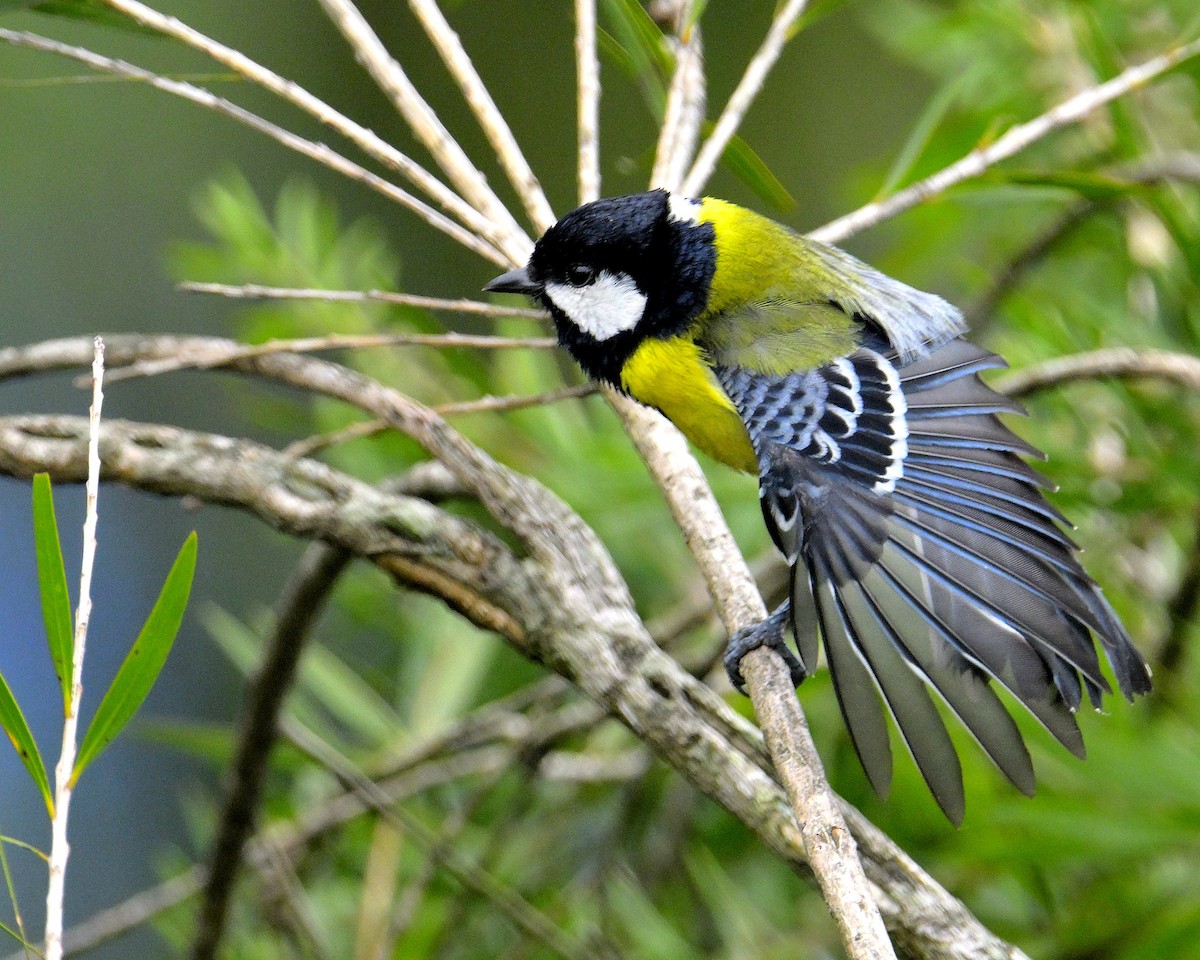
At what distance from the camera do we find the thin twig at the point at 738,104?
1.07 meters

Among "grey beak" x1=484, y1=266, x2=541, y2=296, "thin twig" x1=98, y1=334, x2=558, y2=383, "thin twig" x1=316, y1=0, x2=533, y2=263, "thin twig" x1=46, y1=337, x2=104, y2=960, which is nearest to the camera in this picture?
"thin twig" x1=46, y1=337, x2=104, y2=960

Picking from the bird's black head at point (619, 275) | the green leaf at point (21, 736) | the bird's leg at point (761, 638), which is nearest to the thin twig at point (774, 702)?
the bird's leg at point (761, 638)

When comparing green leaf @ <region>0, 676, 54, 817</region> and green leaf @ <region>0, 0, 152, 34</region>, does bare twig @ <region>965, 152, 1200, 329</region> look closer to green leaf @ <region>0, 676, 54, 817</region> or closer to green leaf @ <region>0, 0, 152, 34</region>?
green leaf @ <region>0, 0, 152, 34</region>

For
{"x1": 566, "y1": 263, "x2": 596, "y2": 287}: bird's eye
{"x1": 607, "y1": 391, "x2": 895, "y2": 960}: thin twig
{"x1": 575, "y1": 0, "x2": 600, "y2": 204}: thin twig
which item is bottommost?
{"x1": 607, "y1": 391, "x2": 895, "y2": 960}: thin twig

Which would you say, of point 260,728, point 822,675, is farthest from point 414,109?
point 822,675

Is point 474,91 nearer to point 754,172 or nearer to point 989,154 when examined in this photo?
point 754,172

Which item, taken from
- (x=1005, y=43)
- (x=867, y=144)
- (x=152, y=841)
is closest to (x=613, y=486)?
(x=1005, y=43)

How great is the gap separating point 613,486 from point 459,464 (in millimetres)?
479

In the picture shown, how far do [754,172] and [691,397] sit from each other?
21 centimetres

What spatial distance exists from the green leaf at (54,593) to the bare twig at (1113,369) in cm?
84

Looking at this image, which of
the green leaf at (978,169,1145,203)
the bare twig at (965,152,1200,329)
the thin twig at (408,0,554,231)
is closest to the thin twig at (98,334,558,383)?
the thin twig at (408,0,554,231)

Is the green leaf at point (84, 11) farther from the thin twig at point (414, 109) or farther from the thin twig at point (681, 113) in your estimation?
the thin twig at point (681, 113)

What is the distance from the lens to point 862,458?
40.8 inches

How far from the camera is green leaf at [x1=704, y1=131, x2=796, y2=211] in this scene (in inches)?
42.6
